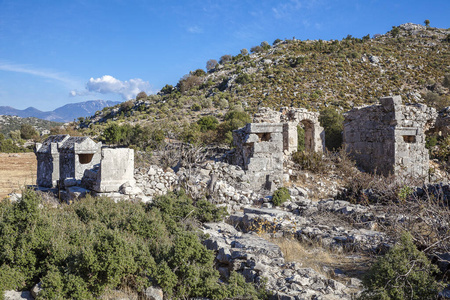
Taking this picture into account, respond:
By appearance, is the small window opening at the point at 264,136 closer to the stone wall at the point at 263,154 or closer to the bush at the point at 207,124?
the stone wall at the point at 263,154

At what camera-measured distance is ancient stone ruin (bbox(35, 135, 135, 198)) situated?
8273 mm

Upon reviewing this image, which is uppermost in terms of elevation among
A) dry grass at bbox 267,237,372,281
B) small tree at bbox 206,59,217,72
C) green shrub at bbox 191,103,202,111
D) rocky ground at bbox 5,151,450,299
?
small tree at bbox 206,59,217,72

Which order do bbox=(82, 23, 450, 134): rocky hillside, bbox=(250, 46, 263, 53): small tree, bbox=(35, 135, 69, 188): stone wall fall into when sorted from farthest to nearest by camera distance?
bbox=(250, 46, 263, 53): small tree
bbox=(82, 23, 450, 134): rocky hillside
bbox=(35, 135, 69, 188): stone wall

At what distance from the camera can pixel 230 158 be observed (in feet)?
44.9

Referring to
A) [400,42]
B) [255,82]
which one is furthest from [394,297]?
[400,42]

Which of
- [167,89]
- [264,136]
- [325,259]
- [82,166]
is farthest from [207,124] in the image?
[167,89]

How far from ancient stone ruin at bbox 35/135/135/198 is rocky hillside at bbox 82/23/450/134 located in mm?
17253

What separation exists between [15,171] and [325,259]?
21.2 m

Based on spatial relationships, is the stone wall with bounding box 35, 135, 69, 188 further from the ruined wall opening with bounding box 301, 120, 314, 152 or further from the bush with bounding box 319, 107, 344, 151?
the bush with bounding box 319, 107, 344, 151

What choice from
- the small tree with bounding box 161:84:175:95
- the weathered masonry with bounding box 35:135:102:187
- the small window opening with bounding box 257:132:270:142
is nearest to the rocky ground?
the small window opening with bounding box 257:132:270:142

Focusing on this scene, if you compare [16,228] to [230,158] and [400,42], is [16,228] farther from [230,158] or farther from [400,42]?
[400,42]

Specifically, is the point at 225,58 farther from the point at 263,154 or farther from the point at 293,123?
the point at 263,154

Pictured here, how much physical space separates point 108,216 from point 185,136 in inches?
692

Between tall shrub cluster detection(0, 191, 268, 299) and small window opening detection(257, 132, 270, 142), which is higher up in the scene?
small window opening detection(257, 132, 270, 142)
